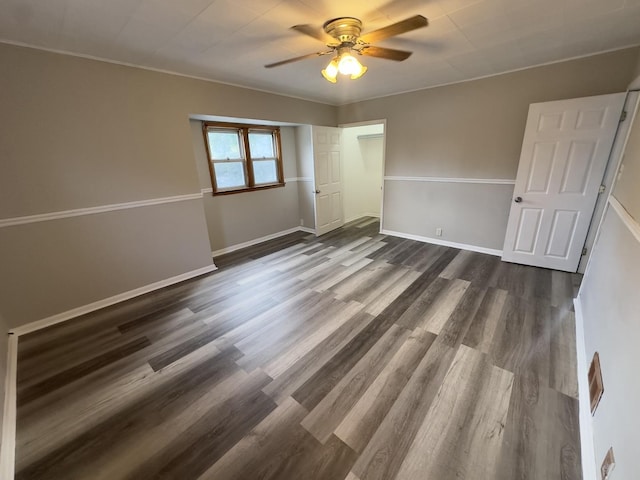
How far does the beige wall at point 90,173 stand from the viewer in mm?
2207

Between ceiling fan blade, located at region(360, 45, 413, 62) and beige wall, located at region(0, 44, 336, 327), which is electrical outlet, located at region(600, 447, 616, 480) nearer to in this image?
ceiling fan blade, located at region(360, 45, 413, 62)

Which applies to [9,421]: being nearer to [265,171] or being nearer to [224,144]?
[224,144]

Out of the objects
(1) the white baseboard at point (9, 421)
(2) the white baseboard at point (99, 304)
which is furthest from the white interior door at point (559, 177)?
(1) the white baseboard at point (9, 421)

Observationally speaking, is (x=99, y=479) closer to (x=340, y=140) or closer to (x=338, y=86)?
(x=338, y=86)

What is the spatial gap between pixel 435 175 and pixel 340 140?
2.05 m

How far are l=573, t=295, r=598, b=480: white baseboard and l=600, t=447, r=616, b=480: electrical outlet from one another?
4.3 inches

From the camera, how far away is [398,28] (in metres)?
1.64

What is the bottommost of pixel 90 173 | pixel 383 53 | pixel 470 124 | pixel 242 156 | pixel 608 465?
pixel 608 465

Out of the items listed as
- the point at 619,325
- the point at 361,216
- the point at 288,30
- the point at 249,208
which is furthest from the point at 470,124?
the point at 249,208

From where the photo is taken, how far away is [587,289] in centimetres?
231

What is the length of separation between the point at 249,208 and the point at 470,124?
12.0ft

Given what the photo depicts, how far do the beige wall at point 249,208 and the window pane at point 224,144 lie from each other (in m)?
0.17

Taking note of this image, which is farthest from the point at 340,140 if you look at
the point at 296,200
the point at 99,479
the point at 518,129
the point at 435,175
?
the point at 99,479

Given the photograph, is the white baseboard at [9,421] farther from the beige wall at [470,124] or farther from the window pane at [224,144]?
the beige wall at [470,124]
